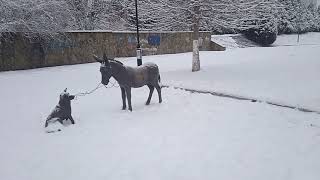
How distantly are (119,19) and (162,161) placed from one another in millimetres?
26720

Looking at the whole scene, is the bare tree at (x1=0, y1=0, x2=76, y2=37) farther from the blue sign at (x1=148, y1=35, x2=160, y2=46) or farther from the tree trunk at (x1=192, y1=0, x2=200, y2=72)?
the tree trunk at (x1=192, y1=0, x2=200, y2=72)

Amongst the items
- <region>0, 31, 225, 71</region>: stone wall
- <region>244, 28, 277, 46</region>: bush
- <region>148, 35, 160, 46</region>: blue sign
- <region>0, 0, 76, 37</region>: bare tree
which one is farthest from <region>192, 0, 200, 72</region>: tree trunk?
<region>244, 28, 277, 46</region>: bush

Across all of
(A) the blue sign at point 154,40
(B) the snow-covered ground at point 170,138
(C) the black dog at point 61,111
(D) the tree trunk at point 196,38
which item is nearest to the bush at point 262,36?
(A) the blue sign at point 154,40

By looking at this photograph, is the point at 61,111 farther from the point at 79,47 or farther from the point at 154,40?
the point at 154,40

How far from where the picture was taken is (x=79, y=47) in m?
22.5

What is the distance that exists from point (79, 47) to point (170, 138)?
17.2 meters

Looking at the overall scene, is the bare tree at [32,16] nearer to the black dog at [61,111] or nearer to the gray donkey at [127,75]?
the gray donkey at [127,75]

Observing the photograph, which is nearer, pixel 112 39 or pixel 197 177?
pixel 197 177

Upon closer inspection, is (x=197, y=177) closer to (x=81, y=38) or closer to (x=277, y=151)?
(x=277, y=151)

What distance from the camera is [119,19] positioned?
102ft

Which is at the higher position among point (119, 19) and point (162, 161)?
point (119, 19)

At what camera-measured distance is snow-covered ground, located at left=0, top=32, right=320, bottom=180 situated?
5.20 meters

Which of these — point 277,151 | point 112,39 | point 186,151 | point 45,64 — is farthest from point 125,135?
point 112,39

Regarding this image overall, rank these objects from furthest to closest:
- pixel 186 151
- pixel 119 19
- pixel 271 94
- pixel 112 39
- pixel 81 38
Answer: pixel 119 19
pixel 112 39
pixel 81 38
pixel 271 94
pixel 186 151
